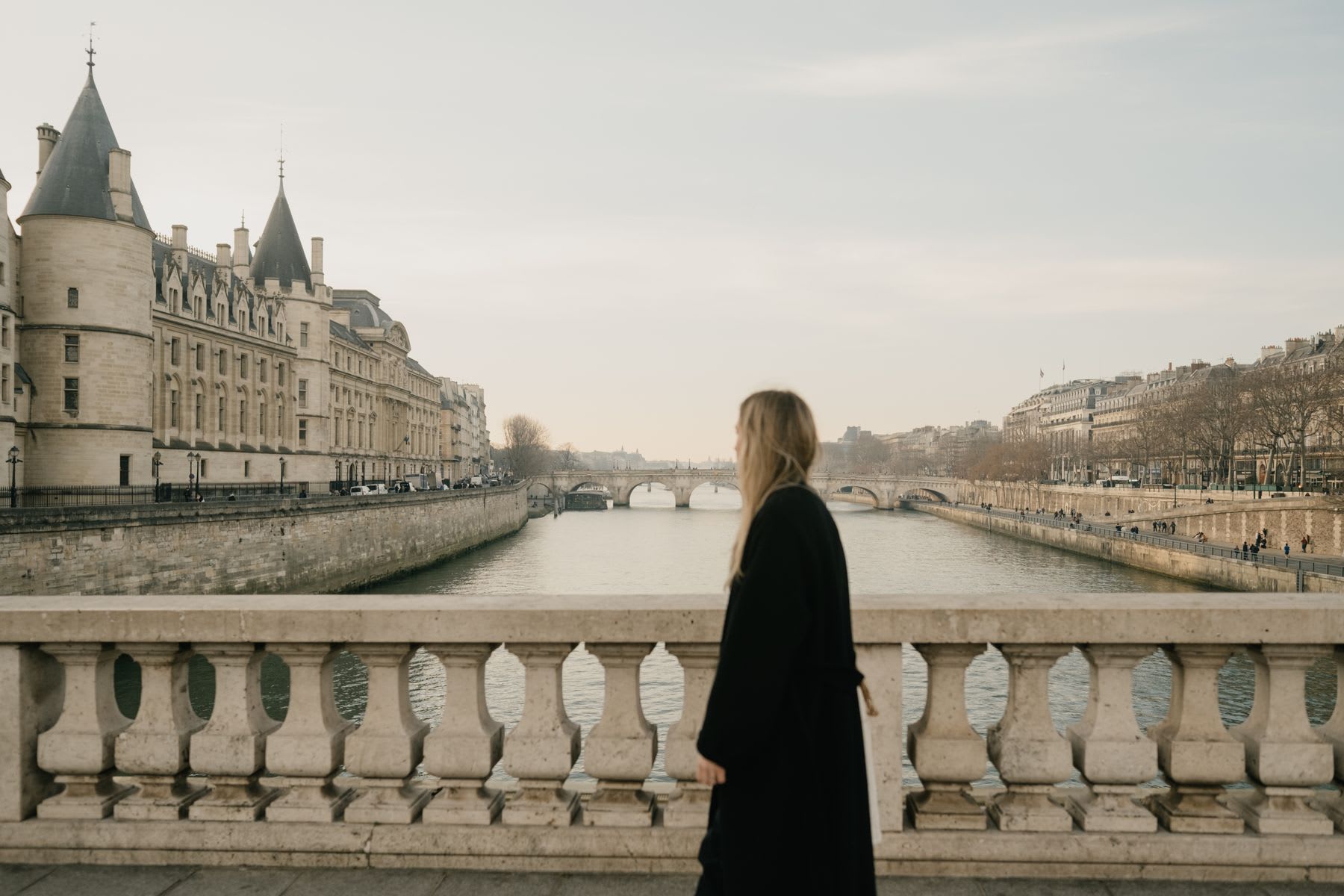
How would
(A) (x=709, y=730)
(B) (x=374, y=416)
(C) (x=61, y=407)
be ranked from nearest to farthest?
(A) (x=709, y=730) → (C) (x=61, y=407) → (B) (x=374, y=416)

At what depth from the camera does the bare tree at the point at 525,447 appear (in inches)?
4208

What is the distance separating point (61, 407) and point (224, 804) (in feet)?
110

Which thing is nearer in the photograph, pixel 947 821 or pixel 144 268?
pixel 947 821

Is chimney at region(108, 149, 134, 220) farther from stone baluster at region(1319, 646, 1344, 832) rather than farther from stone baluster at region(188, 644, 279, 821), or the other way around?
stone baluster at region(1319, 646, 1344, 832)

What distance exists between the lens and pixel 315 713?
3.26 meters

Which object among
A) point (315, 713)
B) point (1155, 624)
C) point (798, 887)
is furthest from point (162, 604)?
point (1155, 624)

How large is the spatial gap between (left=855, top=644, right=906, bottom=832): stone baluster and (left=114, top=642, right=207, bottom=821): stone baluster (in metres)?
2.57

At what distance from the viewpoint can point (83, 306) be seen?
99.3ft

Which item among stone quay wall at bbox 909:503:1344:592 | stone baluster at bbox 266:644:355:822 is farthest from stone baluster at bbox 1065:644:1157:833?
stone quay wall at bbox 909:503:1344:592

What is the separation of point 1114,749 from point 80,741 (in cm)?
380

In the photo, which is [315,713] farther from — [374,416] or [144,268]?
[374,416]

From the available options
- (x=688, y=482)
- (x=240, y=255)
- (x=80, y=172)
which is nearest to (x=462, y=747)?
(x=80, y=172)

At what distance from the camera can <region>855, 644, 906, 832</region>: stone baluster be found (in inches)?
123

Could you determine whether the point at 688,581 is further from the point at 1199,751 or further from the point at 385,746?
the point at 1199,751
